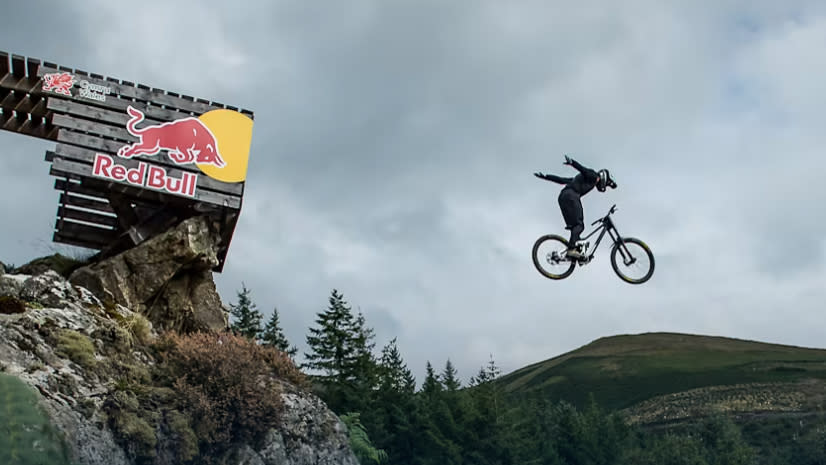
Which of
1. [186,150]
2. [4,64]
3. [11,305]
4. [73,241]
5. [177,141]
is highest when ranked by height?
[4,64]

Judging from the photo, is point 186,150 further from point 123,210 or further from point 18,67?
point 18,67

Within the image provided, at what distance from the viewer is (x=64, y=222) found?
24.1 metres

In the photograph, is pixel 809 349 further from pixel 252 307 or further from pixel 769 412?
pixel 252 307

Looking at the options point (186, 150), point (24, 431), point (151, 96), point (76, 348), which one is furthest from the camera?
point (151, 96)

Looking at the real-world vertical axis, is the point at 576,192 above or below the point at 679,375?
below

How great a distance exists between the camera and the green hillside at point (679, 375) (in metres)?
99.9

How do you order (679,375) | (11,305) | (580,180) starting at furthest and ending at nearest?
(679,375) < (11,305) < (580,180)

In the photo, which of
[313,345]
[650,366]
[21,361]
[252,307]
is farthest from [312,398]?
[650,366]

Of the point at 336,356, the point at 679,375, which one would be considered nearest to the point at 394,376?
the point at 336,356

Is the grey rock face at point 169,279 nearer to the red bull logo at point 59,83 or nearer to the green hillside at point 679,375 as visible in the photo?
the red bull logo at point 59,83

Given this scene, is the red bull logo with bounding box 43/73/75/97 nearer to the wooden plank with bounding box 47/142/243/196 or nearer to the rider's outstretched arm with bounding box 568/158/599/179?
the wooden plank with bounding box 47/142/243/196

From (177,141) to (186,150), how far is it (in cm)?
47

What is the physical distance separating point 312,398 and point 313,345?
25.6 metres

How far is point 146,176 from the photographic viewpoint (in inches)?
934
